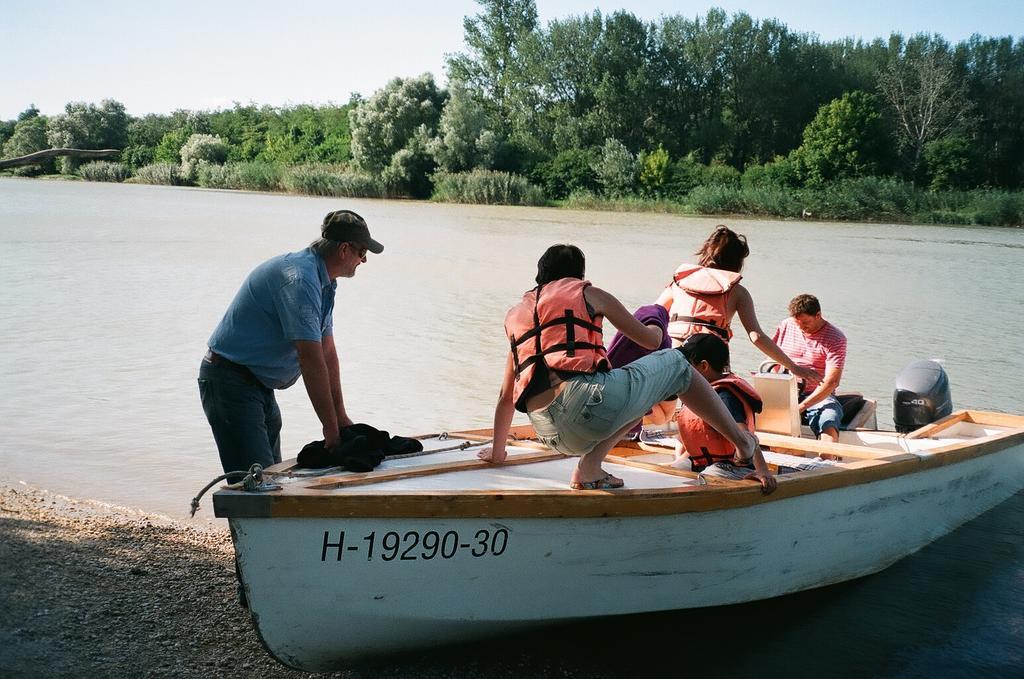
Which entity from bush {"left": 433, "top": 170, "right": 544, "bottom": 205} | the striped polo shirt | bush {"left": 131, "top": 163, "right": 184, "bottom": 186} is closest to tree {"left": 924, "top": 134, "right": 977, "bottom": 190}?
bush {"left": 433, "top": 170, "right": 544, "bottom": 205}

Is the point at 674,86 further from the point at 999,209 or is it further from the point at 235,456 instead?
the point at 235,456

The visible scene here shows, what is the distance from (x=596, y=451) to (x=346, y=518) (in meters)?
1.01

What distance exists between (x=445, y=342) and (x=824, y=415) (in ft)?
21.7

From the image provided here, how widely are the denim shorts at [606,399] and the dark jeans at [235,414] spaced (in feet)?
3.76

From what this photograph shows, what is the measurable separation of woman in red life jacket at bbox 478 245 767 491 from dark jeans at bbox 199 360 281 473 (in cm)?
107

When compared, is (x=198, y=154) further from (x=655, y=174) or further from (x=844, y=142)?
(x=844, y=142)

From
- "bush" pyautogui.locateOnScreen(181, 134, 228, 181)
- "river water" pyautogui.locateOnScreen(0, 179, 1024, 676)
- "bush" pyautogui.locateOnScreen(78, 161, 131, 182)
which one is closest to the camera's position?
"river water" pyautogui.locateOnScreen(0, 179, 1024, 676)

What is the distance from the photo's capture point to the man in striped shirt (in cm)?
581

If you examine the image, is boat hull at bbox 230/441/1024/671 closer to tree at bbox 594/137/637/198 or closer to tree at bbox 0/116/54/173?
tree at bbox 594/137/637/198

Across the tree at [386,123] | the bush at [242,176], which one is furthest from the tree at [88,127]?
the tree at [386,123]

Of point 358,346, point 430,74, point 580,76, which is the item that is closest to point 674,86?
point 580,76

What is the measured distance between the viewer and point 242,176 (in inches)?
2048

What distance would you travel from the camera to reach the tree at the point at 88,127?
5497 centimetres

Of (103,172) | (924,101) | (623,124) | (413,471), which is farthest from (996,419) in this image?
(103,172)
